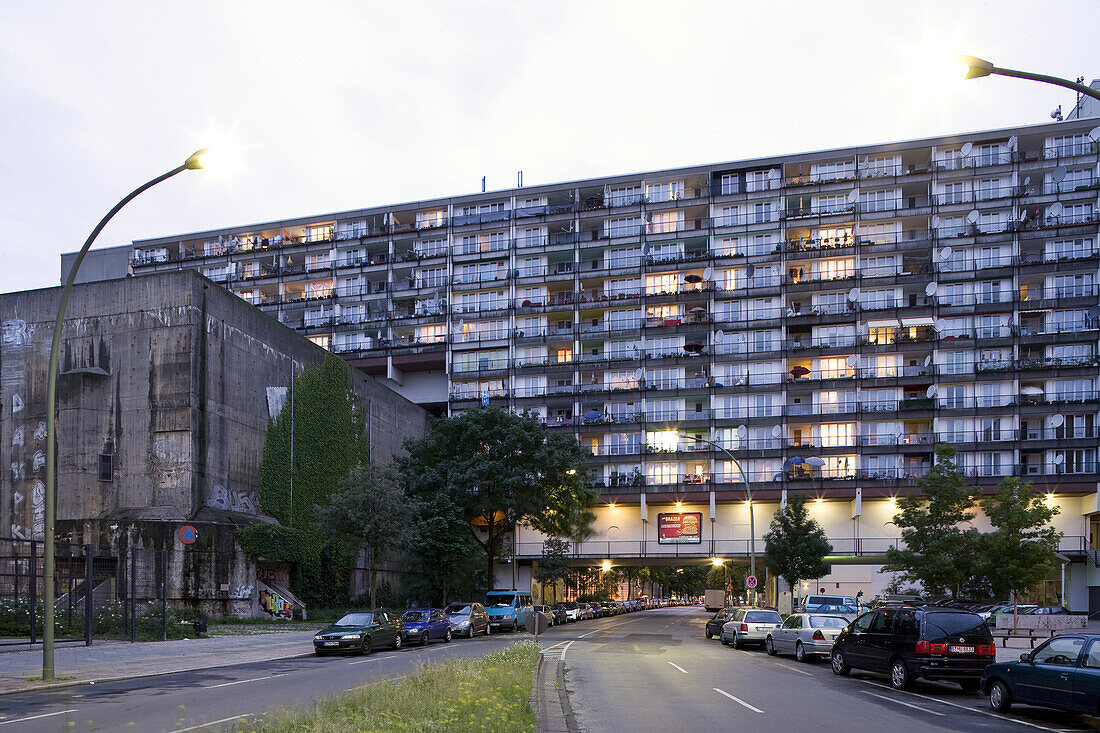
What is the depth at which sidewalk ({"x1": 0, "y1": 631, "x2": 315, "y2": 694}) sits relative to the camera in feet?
65.4

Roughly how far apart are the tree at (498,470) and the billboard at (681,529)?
15985 mm

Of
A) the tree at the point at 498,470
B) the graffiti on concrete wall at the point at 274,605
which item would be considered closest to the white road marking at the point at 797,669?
the graffiti on concrete wall at the point at 274,605

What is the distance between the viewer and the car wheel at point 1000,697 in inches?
630

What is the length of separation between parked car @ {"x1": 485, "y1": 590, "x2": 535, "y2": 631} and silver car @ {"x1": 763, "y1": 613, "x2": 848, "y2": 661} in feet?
59.4

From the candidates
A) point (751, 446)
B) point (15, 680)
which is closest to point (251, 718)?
point (15, 680)

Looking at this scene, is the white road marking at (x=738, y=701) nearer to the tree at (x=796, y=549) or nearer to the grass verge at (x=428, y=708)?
the grass verge at (x=428, y=708)

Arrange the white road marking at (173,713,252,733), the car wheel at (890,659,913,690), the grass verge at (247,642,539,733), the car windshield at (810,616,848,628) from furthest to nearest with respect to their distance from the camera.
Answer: the car windshield at (810,616,848,628)
the car wheel at (890,659,913,690)
the white road marking at (173,713,252,733)
the grass verge at (247,642,539,733)

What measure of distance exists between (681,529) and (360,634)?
46.4 meters

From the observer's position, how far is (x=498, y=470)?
Answer: 55250 millimetres

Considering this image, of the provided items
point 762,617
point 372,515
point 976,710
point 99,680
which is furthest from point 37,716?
point 372,515

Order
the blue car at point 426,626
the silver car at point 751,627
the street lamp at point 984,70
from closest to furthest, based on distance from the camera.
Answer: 1. the street lamp at point 984,70
2. the blue car at point 426,626
3. the silver car at point 751,627

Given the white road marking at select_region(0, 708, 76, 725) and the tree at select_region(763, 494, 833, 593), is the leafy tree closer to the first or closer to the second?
the tree at select_region(763, 494, 833, 593)

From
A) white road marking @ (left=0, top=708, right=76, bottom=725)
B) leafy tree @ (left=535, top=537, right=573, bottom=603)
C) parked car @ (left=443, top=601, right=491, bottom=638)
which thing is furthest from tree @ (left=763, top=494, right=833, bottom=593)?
white road marking @ (left=0, top=708, right=76, bottom=725)

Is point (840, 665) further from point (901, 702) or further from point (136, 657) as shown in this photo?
point (136, 657)
